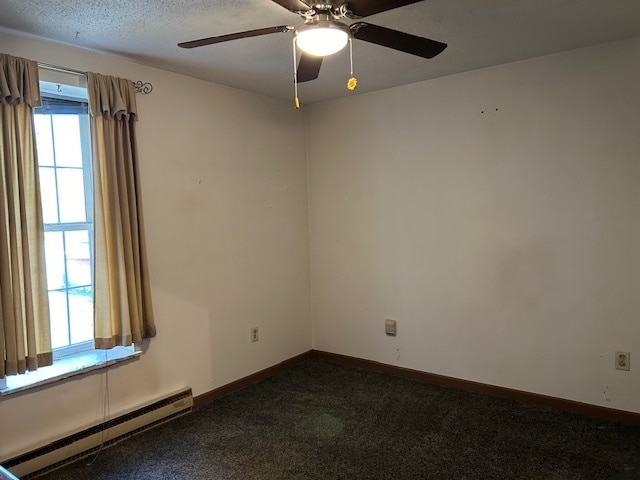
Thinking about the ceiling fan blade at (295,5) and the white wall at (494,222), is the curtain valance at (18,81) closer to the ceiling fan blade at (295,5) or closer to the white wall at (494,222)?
the ceiling fan blade at (295,5)

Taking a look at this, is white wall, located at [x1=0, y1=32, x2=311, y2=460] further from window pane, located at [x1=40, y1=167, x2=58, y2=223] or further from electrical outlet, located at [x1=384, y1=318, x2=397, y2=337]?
electrical outlet, located at [x1=384, y1=318, x2=397, y2=337]

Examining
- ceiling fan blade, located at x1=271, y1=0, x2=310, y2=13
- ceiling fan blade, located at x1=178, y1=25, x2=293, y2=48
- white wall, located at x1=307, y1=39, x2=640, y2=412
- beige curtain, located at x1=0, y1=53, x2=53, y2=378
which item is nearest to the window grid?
beige curtain, located at x1=0, y1=53, x2=53, y2=378

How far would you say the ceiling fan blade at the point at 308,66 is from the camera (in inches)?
81.1

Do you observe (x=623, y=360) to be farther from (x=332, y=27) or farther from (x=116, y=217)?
(x=116, y=217)

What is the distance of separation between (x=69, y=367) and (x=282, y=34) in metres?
2.18

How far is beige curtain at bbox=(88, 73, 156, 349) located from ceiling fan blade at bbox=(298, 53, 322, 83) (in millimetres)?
1124

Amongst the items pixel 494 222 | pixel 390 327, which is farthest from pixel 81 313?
pixel 494 222

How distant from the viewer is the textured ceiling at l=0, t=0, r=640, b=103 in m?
2.08

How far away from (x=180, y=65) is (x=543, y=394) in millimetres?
3226

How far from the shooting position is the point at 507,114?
10.1 ft

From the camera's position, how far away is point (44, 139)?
2533 millimetres

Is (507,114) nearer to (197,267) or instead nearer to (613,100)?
(613,100)

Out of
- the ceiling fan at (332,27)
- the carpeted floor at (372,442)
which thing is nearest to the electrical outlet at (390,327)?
the carpeted floor at (372,442)

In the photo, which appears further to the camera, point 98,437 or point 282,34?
point 98,437
